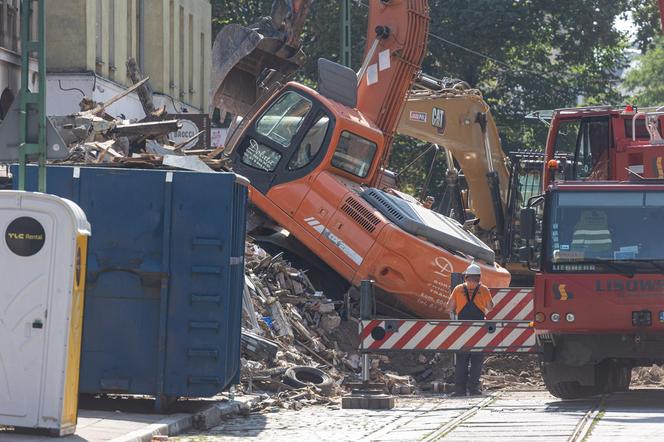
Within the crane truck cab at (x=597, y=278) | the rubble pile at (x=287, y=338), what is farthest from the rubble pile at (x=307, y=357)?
the crane truck cab at (x=597, y=278)

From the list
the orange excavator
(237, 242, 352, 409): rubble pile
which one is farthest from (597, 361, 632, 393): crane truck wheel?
the orange excavator

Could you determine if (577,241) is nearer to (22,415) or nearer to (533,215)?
(533,215)

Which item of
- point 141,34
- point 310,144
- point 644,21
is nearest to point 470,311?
point 310,144

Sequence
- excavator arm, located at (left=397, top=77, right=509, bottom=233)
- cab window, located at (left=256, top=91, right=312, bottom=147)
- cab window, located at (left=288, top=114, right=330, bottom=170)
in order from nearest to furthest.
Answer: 1. cab window, located at (left=288, top=114, right=330, bottom=170)
2. cab window, located at (left=256, top=91, right=312, bottom=147)
3. excavator arm, located at (left=397, top=77, right=509, bottom=233)

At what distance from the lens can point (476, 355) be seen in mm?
18281

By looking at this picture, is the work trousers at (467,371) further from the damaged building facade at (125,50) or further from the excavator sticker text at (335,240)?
the damaged building facade at (125,50)

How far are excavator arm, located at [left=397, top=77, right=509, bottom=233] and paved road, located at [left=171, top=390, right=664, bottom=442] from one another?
1036 cm

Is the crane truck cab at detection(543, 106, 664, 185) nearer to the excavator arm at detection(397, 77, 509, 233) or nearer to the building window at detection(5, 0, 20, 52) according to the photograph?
the excavator arm at detection(397, 77, 509, 233)

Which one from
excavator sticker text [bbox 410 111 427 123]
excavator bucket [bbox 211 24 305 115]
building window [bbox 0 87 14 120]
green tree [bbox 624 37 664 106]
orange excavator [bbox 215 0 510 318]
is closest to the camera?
orange excavator [bbox 215 0 510 318]

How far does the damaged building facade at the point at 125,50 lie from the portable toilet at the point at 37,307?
22.6 metres

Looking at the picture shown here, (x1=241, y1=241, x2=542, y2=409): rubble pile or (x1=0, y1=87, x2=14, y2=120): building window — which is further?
(x1=0, y1=87, x2=14, y2=120): building window

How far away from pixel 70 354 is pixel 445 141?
1622 centimetres

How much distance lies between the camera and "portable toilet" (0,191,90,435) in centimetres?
1189

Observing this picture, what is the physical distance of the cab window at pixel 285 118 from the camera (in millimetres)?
22719
